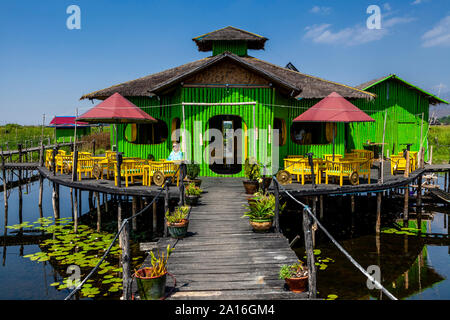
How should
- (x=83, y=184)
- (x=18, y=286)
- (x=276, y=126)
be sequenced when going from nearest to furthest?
1. (x=18, y=286)
2. (x=83, y=184)
3. (x=276, y=126)

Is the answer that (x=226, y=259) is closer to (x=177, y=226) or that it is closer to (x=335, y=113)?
(x=177, y=226)

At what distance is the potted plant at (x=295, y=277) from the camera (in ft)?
18.3

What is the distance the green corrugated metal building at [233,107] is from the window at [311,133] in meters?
0.05

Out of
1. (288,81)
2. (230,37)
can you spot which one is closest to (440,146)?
(230,37)

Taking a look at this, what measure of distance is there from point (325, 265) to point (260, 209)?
157 inches

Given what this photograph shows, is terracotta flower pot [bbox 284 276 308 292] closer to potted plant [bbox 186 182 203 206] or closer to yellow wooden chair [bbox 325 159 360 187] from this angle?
potted plant [bbox 186 182 203 206]

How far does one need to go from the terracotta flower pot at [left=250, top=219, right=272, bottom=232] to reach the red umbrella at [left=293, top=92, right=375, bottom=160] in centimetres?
543

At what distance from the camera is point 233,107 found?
1456 centimetres

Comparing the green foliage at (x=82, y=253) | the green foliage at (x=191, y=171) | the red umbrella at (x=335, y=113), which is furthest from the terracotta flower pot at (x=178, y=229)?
the red umbrella at (x=335, y=113)

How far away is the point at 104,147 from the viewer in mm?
36188

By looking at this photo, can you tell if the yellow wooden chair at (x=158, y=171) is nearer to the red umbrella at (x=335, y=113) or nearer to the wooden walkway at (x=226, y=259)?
the wooden walkway at (x=226, y=259)
